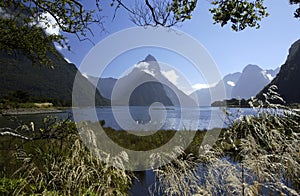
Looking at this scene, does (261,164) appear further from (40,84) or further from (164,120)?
(40,84)

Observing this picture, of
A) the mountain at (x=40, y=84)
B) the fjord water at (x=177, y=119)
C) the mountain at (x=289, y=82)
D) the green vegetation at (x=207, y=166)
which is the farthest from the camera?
the mountain at (x=40, y=84)

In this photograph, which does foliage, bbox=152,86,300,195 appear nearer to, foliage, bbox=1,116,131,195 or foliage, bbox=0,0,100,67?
foliage, bbox=1,116,131,195

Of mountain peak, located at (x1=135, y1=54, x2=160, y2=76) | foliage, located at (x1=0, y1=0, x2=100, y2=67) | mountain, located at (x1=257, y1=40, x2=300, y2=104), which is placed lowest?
foliage, located at (x1=0, y1=0, x2=100, y2=67)

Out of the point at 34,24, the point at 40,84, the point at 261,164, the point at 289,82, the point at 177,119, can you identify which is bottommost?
the point at 177,119

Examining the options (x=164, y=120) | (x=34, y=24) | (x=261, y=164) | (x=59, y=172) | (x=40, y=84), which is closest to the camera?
(x=261, y=164)

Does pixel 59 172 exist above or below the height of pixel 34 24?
below

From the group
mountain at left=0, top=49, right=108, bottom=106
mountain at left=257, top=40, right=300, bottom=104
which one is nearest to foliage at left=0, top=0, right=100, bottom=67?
mountain at left=0, top=49, right=108, bottom=106

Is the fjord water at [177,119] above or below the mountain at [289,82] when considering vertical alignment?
Answer: below

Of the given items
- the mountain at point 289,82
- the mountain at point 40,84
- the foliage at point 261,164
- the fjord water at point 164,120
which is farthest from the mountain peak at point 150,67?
the mountain at point 289,82

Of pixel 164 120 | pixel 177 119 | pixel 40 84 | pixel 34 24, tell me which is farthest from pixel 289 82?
pixel 40 84

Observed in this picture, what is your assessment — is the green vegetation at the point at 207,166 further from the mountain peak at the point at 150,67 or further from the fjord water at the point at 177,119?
the mountain peak at the point at 150,67

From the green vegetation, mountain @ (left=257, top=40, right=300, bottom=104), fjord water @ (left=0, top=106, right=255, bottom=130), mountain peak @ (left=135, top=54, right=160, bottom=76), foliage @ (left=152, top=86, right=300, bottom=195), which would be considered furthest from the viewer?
mountain @ (left=257, top=40, right=300, bottom=104)

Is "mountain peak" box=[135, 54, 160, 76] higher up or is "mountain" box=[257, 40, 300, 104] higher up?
"mountain" box=[257, 40, 300, 104]

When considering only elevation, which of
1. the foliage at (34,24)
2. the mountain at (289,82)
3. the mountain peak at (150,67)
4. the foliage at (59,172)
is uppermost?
the mountain at (289,82)
